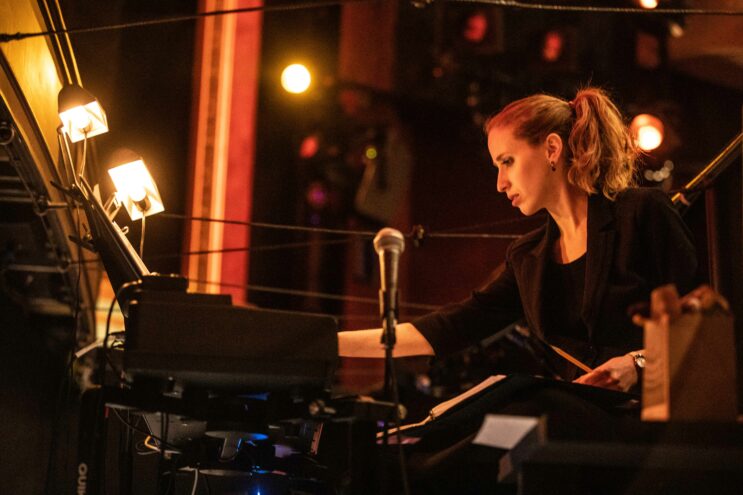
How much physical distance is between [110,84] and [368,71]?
3676 mm

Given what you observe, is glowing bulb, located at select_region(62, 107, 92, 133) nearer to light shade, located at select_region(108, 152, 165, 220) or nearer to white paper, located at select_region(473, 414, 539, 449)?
light shade, located at select_region(108, 152, 165, 220)

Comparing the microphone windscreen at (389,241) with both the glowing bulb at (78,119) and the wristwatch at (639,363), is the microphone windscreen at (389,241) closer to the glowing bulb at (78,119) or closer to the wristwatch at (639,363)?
the wristwatch at (639,363)

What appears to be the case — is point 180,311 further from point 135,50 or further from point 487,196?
point 487,196

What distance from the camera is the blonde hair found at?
→ 9.11 feet

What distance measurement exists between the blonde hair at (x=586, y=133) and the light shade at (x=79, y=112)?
48.3 inches

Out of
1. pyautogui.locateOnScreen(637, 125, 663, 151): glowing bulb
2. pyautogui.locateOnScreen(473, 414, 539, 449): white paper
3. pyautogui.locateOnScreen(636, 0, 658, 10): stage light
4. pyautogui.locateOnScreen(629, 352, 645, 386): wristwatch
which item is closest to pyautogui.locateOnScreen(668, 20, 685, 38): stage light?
pyautogui.locateOnScreen(636, 0, 658, 10): stage light

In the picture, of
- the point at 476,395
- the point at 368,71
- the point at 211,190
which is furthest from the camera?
the point at 368,71

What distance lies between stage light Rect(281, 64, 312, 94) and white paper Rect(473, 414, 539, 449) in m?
5.45

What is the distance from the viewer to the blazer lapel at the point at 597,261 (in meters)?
2.60

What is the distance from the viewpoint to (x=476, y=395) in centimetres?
220

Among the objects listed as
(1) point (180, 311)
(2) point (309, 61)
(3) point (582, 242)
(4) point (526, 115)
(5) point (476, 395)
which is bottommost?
(5) point (476, 395)

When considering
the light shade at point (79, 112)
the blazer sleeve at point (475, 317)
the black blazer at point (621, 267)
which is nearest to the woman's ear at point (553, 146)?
the black blazer at point (621, 267)

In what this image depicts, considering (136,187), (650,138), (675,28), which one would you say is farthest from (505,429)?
(675,28)

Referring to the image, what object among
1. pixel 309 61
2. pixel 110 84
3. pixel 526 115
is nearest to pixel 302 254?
pixel 309 61
